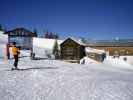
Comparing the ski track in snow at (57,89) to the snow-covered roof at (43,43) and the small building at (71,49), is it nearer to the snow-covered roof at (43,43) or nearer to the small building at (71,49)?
the small building at (71,49)

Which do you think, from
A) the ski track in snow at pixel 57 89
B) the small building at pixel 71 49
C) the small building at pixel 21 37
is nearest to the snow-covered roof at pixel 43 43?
the small building at pixel 71 49

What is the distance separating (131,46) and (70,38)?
32736 millimetres

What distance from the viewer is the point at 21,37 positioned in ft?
89.8

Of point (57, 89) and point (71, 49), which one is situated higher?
point (71, 49)

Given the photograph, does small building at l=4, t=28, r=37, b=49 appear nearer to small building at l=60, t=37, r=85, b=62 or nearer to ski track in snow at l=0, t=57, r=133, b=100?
small building at l=60, t=37, r=85, b=62

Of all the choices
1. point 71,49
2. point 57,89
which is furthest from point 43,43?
point 57,89

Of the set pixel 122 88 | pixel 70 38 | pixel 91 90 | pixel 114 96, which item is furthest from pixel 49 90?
pixel 70 38

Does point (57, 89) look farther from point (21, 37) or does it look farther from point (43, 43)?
point (43, 43)

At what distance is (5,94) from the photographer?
9078 mm

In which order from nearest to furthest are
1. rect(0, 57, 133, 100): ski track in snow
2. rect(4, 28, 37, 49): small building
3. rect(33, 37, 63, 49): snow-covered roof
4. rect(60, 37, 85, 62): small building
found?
rect(0, 57, 133, 100): ski track in snow, rect(4, 28, 37, 49): small building, rect(60, 37, 85, 62): small building, rect(33, 37, 63, 49): snow-covered roof

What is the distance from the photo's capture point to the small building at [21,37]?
27047 millimetres

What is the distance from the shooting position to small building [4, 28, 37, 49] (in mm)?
27047

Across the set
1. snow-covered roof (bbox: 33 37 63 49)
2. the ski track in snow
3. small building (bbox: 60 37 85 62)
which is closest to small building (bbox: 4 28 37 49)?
small building (bbox: 60 37 85 62)

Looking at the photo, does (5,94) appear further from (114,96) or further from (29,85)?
(114,96)
